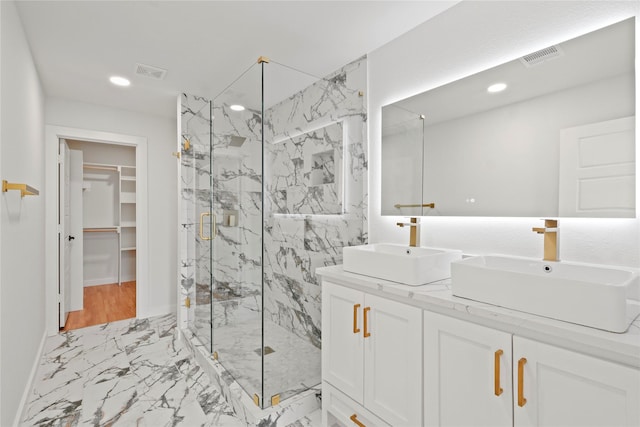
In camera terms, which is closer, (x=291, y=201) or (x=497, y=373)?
(x=497, y=373)

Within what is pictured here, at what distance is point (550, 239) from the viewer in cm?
131

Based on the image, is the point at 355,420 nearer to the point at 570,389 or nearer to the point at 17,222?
the point at 570,389

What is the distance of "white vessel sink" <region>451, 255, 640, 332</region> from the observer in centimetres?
91

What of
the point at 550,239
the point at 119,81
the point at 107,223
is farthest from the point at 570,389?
the point at 107,223

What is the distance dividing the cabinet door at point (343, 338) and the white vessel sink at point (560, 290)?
0.58 m

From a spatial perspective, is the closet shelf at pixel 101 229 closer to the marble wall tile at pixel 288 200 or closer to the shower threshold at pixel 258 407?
the marble wall tile at pixel 288 200

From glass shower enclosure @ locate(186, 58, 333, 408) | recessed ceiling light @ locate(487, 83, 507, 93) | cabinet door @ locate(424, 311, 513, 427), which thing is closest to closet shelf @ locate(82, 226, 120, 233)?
glass shower enclosure @ locate(186, 58, 333, 408)

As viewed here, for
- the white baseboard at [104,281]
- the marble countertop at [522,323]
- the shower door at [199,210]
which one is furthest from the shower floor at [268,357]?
the white baseboard at [104,281]

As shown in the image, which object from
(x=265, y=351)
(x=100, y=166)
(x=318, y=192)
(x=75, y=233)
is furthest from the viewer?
(x=100, y=166)

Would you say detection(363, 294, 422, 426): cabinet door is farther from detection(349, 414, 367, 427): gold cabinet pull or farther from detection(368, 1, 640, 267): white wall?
detection(368, 1, 640, 267): white wall

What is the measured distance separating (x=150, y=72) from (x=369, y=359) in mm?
2764

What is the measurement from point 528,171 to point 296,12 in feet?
4.99

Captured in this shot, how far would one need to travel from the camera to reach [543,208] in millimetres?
1414

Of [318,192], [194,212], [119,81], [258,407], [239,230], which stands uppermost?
[119,81]
